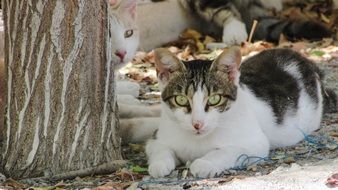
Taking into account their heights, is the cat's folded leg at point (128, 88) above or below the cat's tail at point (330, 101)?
above

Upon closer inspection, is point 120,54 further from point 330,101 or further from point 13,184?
point 13,184

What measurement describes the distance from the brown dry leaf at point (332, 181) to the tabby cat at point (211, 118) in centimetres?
57

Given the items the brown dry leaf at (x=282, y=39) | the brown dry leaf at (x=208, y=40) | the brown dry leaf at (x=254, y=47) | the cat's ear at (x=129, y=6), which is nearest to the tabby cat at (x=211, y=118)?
the cat's ear at (x=129, y=6)

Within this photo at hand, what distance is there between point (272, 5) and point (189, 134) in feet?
15.5

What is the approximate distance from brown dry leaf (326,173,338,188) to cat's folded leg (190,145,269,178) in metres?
0.57

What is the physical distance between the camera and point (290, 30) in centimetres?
734

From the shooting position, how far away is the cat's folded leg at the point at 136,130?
4.23 m

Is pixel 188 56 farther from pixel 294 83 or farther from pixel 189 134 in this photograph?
pixel 189 134

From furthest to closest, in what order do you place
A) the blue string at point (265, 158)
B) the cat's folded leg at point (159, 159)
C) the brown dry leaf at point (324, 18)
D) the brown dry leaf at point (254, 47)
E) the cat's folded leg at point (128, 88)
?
the brown dry leaf at point (324, 18) < the brown dry leaf at point (254, 47) < the cat's folded leg at point (128, 88) < the blue string at point (265, 158) < the cat's folded leg at point (159, 159)

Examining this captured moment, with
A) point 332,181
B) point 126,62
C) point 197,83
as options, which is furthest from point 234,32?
point 332,181

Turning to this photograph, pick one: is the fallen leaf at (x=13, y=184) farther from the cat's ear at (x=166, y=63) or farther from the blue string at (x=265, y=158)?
the blue string at (x=265, y=158)

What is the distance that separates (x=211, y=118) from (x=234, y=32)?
4.04 m

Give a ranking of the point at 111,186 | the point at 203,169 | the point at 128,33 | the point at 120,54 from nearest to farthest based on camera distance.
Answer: the point at 111,186, the point at 203,169, the point at 120,54, the point at 128,33

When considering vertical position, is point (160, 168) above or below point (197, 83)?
below
